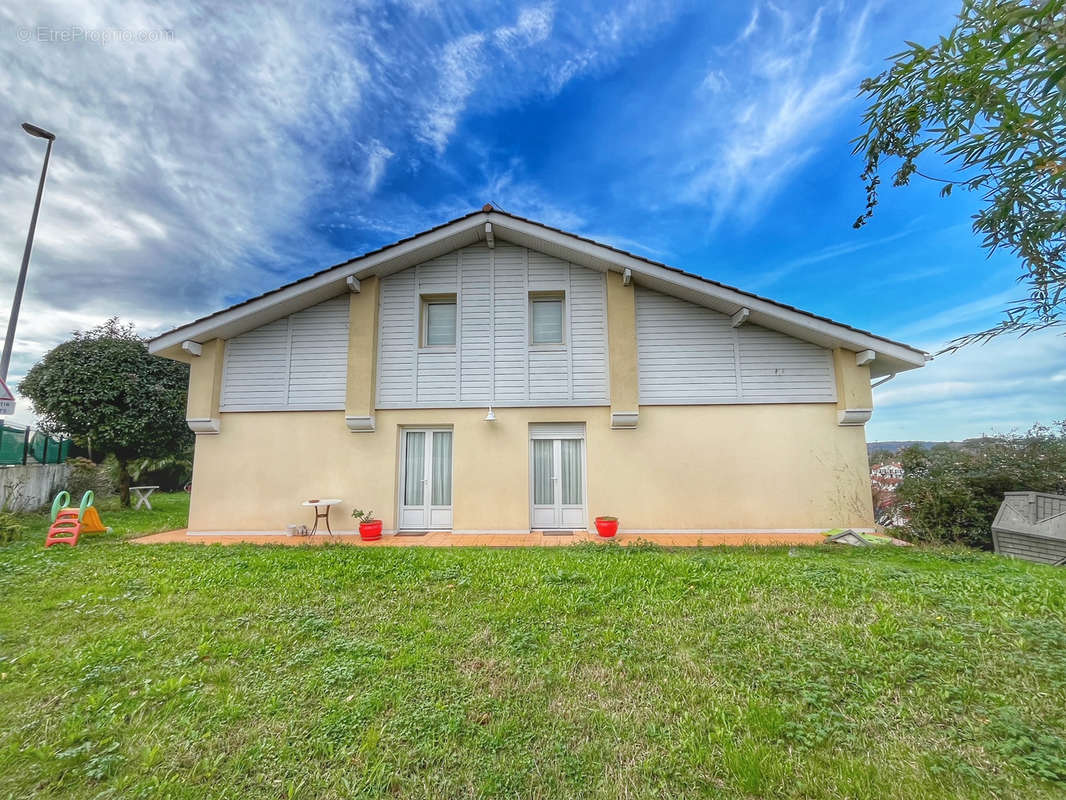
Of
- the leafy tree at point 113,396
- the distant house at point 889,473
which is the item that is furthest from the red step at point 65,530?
the distant house at point 889,473

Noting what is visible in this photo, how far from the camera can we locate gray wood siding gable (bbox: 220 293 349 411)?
9430 millimetres

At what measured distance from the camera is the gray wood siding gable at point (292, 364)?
30.9ft

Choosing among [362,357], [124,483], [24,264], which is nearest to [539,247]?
[362,357]

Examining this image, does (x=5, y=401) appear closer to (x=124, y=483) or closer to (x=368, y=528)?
(x=368, y=528)

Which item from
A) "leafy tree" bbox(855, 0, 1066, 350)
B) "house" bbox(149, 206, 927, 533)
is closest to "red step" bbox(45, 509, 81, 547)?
"house" bbox(149, 206, 927, 533)

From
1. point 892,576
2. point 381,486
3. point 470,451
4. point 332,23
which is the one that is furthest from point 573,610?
point 332,23

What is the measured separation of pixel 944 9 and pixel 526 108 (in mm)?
10190

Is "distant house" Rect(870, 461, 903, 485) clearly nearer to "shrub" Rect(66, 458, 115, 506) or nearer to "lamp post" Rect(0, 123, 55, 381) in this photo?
"lamp post" Rect(0, 123, 55, 381)

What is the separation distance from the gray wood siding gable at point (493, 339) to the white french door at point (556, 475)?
2.58 ft

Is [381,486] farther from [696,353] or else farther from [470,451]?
[696,353]

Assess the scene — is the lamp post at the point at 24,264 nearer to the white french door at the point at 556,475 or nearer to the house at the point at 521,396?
the house at the point at 521,396

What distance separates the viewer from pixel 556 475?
9.26 metres

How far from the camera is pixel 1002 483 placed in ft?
27.0

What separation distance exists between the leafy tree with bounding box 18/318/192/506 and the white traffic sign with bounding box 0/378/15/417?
7.30 m
